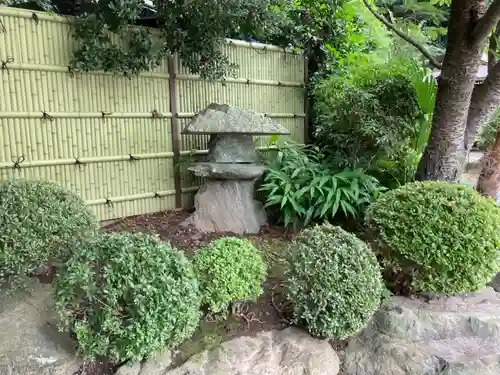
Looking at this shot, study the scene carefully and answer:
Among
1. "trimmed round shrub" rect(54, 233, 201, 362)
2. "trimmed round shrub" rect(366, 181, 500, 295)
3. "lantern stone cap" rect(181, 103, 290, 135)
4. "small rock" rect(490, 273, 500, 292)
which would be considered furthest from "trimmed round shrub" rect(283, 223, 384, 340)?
"small rock" rect(490, 273, 500, 292)

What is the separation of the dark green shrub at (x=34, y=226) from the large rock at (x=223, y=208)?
1696mm

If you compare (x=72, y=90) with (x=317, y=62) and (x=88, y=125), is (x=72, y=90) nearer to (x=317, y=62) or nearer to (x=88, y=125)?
(x=88, y=125)

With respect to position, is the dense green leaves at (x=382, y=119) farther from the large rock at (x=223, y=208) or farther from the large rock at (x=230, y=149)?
the large rock at (x=223, y=208)

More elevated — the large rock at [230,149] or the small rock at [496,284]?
the large rock at [230,149]

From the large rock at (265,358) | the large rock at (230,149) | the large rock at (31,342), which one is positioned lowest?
the large rock at (265,358)

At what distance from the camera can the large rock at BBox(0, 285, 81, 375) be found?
2.67m

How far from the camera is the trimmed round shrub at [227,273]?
3.16 m

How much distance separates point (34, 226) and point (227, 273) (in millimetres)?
1486

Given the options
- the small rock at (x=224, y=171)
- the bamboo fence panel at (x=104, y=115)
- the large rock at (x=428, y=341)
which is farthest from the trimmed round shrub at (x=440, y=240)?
the bamboo fence panel at (x=104, y=115)

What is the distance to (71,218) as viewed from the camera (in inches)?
131

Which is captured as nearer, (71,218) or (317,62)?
(71,218)

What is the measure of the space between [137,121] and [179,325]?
2990 millimetres

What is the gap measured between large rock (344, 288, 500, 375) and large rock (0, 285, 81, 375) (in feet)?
7.13

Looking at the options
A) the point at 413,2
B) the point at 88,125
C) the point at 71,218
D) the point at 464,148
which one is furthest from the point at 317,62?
the point at 71,218
